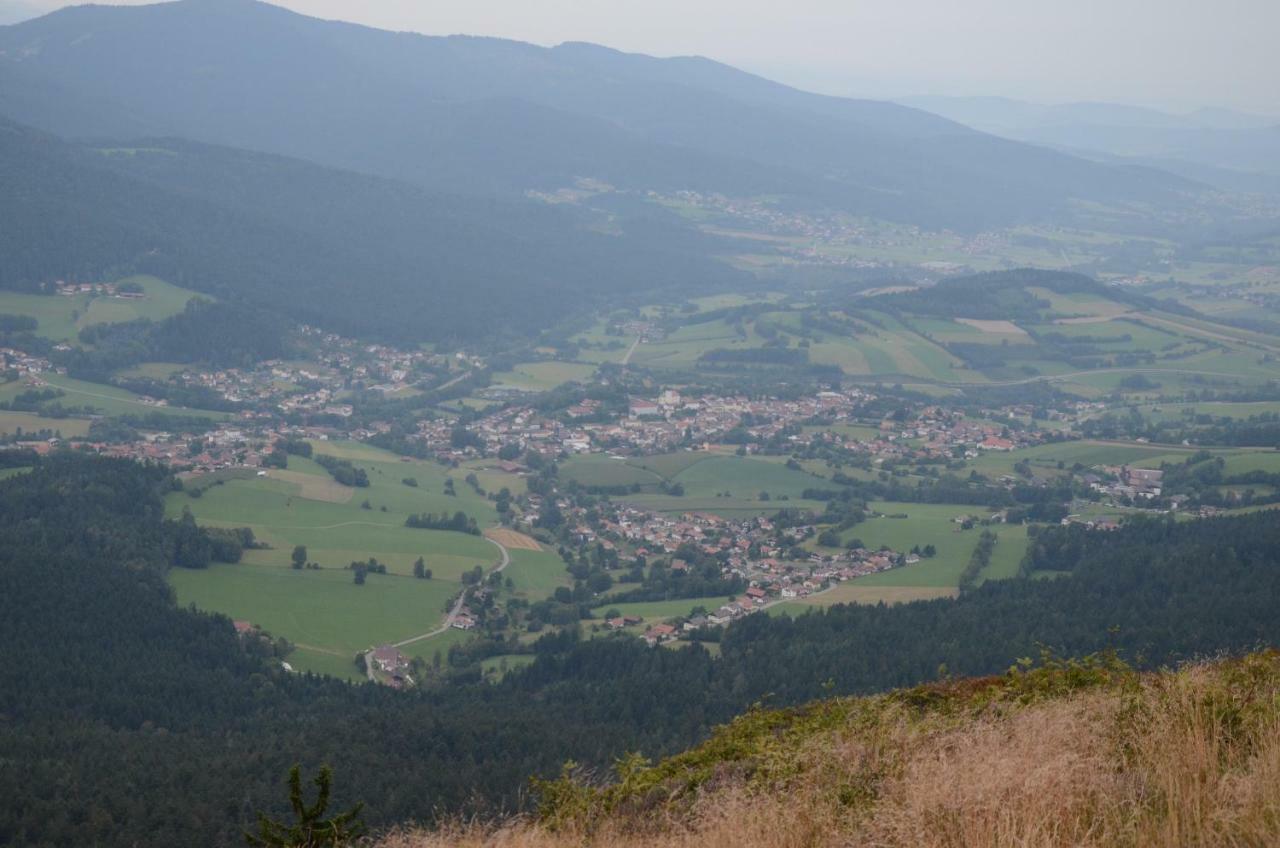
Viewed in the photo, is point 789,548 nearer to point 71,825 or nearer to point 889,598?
point 889,598

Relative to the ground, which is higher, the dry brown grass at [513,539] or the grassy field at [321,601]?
the grassy field at [321,601]

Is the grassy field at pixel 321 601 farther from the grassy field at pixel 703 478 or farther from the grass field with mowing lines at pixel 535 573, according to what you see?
the grassy field at pixel 703 478

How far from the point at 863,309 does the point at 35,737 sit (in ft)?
→ 237

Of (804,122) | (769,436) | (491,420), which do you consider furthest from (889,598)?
(804,122)

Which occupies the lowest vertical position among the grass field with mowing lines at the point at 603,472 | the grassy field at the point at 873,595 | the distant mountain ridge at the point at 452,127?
the grass field with mowing lines at the point at 603,472

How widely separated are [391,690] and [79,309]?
5499cm

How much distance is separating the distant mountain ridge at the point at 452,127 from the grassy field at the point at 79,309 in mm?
56895

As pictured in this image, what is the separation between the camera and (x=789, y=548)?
41.1 meters

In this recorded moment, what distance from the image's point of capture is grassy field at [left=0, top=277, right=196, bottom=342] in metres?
70.4

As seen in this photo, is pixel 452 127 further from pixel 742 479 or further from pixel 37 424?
pixel 742 479

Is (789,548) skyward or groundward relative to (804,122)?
groundward

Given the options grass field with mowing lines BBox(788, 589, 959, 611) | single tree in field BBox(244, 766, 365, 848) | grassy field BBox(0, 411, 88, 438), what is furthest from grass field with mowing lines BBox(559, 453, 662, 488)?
single tree in field BBox(244, 766, 365, 848)

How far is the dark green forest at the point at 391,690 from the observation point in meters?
18.4

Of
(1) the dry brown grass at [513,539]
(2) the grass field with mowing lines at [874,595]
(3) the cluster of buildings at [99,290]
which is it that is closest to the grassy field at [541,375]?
(3) the cluster of buildings at [99,290]
